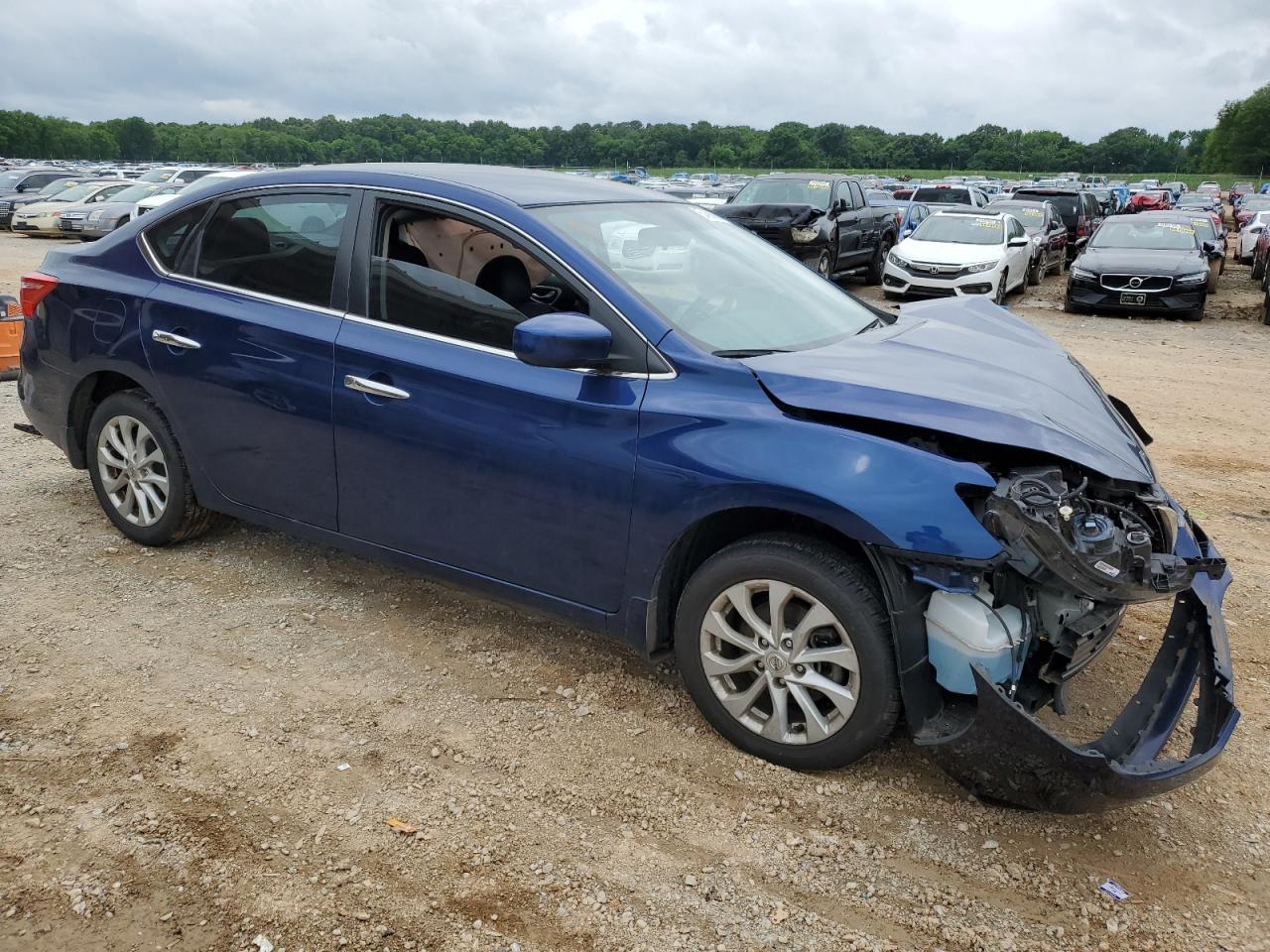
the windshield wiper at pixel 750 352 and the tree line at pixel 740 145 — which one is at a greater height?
the tree line at pixel 740 145

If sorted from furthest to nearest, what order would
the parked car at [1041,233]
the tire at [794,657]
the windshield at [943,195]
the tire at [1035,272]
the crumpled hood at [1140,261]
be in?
the windshield at [943,195], the parked car at [1041,233], the tire at [1035,272], the crumpled hood at [1140,261], the tire at [794,657]

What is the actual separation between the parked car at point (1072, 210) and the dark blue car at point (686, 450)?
772 inches

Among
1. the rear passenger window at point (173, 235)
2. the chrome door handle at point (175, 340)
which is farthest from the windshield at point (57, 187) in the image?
the chrome door handle at point (175, 340)

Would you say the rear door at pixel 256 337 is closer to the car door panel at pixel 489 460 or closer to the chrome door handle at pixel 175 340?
the chrome door handle at pixel 175 340

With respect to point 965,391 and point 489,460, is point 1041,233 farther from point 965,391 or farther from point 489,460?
point 489,460

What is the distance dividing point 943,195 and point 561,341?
77.8ft

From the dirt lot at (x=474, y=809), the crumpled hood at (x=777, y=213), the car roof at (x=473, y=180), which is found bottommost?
the dirt lot at (x=474, y=809)

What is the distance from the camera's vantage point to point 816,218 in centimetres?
1520

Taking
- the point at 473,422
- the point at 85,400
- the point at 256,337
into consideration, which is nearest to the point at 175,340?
the point at 256,337

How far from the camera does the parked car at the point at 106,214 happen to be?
21.9m

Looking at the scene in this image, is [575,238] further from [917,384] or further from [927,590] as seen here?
[927,590]

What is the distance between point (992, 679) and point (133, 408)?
3660 millimetres

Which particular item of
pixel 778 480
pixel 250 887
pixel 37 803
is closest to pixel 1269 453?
pixel 778 480

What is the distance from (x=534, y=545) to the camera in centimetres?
332
